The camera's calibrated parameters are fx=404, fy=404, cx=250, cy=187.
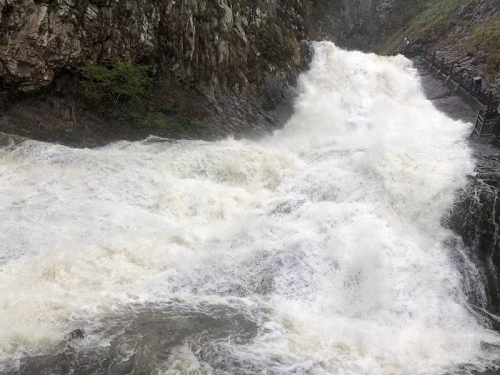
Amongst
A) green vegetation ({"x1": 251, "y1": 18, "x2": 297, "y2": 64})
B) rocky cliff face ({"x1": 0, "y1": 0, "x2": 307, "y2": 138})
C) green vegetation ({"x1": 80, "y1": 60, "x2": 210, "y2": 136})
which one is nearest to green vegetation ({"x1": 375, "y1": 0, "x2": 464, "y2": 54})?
rocky cliff face ({"x1": 0, "y1": 0, "x2": 307, "y2": 138})

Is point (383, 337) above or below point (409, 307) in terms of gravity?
below

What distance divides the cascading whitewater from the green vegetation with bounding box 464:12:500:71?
1172cm

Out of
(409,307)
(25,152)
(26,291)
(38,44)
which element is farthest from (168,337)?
(38,44)

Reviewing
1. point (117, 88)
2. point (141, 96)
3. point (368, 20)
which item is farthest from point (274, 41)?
point (368, 20)

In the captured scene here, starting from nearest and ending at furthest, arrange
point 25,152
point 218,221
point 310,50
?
point 218,221
point 25,152
point 310,50

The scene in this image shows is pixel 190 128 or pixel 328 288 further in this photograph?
pixel 190 128

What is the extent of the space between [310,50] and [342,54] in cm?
199

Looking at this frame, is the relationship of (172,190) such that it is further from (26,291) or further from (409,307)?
(409,307)

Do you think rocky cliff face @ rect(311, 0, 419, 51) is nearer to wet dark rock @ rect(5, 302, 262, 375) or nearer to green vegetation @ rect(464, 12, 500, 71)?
green vegetation @ rect(464, 12, 500, 71)

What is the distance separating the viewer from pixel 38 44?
1311 centimetres

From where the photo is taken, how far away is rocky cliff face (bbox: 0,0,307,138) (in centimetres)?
1297

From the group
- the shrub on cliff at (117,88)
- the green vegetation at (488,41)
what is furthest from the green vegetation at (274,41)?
the green vegetation at (488,41)

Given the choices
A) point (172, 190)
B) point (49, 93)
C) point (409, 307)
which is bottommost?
point (409, 307)

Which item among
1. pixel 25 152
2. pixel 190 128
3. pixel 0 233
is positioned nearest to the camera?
pixel 0 233
